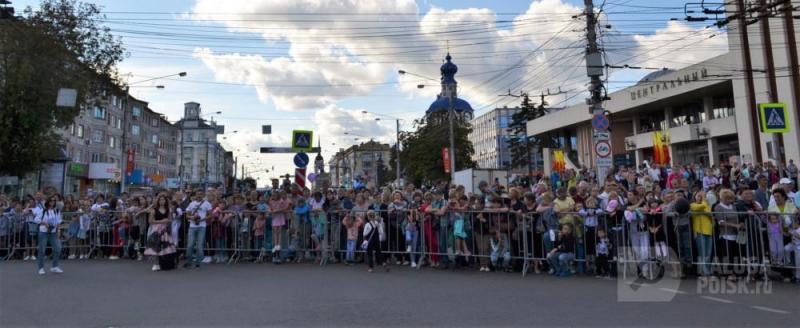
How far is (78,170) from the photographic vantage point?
56781mm

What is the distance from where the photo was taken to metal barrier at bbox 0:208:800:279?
9.18 m

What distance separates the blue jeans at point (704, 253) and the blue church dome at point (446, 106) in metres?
51.8

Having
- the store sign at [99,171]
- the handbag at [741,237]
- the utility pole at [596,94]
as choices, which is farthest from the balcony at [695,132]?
the store sign at [99,171]

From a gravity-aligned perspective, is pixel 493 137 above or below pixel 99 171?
above

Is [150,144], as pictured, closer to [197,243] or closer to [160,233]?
[197,243]

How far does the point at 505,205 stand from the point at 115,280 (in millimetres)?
7858

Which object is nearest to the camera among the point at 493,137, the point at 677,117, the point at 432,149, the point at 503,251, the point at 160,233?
the point at 503,251

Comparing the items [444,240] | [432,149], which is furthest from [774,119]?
[432,149]

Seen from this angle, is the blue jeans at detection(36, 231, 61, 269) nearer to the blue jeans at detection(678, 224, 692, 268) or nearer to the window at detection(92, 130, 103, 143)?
the blue jeans at detection(678, 224, 692, 268)

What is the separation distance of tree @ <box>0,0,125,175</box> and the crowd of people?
1373 cm

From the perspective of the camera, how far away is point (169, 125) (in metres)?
94.7

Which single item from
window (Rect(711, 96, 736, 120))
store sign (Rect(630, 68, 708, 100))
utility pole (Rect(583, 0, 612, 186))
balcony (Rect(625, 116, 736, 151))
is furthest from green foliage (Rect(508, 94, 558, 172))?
utility pole (Rect(583, 0, 612, 186))

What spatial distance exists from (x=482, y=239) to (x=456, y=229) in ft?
1.93

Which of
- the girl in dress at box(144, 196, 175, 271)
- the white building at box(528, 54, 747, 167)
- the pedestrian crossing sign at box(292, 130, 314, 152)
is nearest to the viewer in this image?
the girl in dress at box(144, 196, 175, 271)
